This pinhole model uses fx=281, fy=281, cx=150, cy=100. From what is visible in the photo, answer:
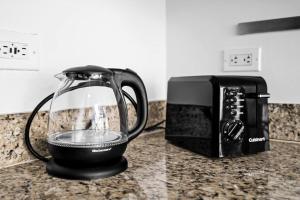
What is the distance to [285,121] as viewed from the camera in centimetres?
91

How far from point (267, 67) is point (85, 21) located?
61cm

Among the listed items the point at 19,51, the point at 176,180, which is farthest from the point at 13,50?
the point at 176,180

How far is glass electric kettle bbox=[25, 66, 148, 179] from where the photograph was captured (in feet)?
1.87

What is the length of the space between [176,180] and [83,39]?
Answer: 0.49 meters

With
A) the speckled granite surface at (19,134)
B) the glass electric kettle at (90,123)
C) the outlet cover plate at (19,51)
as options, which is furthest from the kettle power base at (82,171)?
the outlet cover plate at (19,51)

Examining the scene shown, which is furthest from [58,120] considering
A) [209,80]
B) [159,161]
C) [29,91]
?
[209,80]

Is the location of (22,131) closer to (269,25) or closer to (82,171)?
(82,171)

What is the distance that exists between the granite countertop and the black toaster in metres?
0.04

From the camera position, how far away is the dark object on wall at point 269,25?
2.88ft

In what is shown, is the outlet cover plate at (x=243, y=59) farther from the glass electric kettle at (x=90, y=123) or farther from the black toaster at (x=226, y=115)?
the glass electric kettle at (x=90, y=123)

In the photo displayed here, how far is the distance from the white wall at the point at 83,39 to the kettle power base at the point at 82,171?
0.60 feet

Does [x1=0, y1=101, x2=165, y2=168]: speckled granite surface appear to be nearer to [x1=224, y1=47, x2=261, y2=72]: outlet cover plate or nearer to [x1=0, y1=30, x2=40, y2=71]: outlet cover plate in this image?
[x1=0, y1=30, x2=40, y2=71]: outlet cover plate

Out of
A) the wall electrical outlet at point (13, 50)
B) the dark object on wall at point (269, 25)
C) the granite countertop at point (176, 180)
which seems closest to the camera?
the granite countertop at point (176, 180)

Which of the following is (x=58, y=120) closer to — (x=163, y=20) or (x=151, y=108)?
(x=151, y=108)
